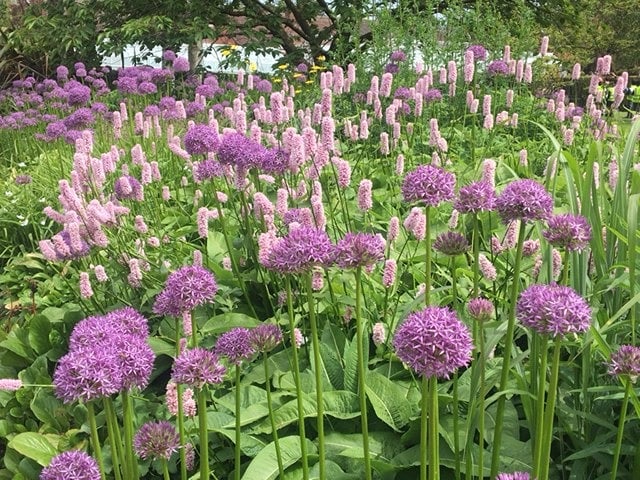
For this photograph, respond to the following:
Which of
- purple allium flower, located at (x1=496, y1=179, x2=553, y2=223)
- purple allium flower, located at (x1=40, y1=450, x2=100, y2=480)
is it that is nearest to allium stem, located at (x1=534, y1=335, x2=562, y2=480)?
purple allium flower, located at (x1=496, y1=179, x2=553, y2=223)

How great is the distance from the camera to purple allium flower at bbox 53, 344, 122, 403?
1.17 m

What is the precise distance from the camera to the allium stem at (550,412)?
1201 mm

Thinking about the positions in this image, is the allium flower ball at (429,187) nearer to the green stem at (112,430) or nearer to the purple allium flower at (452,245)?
the purple allium flower at (452,245)

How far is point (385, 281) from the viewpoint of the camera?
2018mm

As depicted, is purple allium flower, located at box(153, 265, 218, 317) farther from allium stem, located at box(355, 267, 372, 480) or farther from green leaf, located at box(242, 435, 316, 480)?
green leaf, located at box(242, 435, 316, 480)

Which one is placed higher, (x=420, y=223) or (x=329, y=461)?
(x=420, y=223)

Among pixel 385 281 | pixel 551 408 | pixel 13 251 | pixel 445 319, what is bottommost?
pixel 13 251

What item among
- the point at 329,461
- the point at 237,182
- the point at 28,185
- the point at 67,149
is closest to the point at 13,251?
the point at 28,185

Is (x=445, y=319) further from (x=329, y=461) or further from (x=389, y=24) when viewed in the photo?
(x=389, y=24)

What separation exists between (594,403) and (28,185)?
4.37m

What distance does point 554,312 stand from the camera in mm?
1158

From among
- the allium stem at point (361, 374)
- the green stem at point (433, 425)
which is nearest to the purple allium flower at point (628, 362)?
the green stem at point (433, 425)

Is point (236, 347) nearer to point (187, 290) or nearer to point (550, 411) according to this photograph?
point (187, 290)

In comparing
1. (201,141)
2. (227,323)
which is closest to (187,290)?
(227,323)
